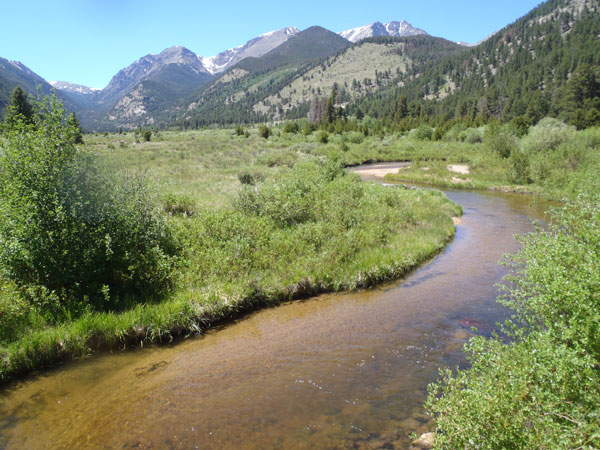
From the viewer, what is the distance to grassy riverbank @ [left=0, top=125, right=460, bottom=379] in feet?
24.8

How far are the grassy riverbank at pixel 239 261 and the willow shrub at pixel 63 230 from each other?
206 mm

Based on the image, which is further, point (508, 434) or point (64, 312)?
point (64, 312)

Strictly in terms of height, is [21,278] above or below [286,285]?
above

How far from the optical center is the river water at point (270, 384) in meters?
5.43

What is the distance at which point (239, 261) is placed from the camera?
35.6 feet

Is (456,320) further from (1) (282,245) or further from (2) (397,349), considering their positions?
(1) (282,245)

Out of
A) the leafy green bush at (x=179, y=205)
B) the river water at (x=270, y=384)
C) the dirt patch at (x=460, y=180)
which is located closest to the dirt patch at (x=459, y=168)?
the dirt patch at (x=460, y=180)

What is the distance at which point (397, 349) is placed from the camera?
776 cm

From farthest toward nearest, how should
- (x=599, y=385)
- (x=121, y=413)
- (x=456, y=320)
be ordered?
(x=456, y=320), (x=121, y=413), (x=599, y=385)

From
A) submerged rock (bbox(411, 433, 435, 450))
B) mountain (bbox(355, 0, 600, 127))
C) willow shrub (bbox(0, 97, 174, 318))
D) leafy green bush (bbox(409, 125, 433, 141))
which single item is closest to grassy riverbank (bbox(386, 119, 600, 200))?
submerged rock (bbox(411, 433, 435, 450))

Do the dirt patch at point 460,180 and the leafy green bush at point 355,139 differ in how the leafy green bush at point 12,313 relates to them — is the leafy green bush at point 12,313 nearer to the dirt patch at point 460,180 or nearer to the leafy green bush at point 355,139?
the dirt patch at point 460,180

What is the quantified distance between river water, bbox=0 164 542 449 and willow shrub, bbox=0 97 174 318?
2.02 meters

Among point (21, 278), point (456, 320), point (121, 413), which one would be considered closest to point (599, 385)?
point (456, 320)

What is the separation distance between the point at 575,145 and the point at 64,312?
3734 centimetres
